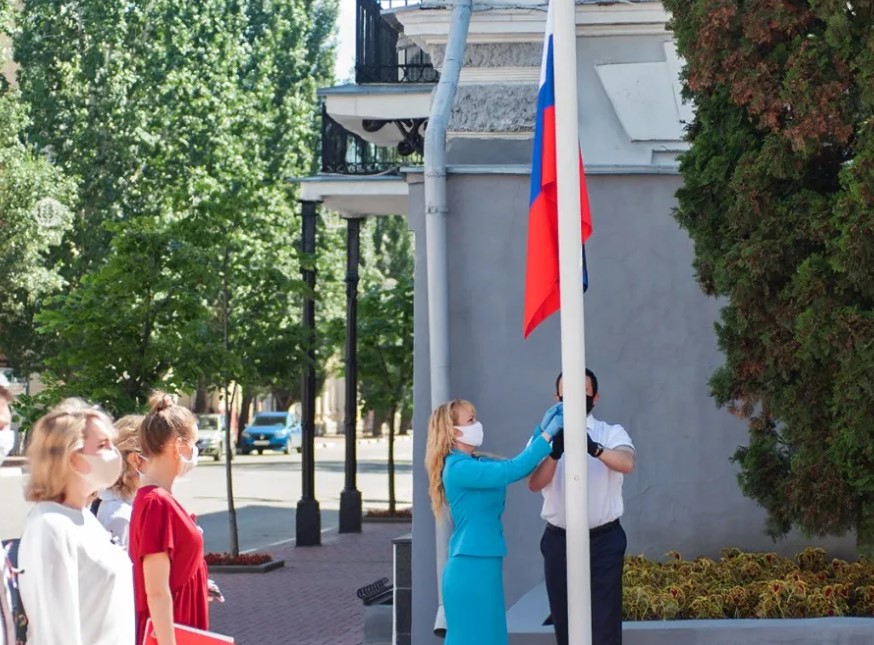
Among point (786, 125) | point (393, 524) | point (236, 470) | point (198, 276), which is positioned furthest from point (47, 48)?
point (786, 125)

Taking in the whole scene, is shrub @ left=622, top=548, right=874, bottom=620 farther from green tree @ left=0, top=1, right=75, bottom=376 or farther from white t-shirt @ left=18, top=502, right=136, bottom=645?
green tree @ left=0, top=1, right=75, bottom=376

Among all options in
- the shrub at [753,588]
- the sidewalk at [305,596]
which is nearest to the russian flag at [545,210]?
the shrub at [753,588]

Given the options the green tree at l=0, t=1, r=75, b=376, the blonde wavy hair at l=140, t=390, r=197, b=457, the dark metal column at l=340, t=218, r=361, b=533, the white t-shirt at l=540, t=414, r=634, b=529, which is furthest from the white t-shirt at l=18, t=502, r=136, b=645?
the green tree at l=0, t=1, r=75, b=376

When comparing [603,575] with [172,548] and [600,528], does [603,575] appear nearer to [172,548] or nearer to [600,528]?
[600,528]

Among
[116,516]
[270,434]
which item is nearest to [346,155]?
[116,516]

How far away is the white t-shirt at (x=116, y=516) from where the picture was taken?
247 inches

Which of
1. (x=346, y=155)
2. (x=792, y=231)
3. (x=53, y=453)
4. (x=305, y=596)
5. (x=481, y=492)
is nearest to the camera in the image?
(x=53, y=453)

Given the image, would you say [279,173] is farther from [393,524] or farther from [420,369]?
[420,369]

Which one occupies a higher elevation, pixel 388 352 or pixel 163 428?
pixel 388 352

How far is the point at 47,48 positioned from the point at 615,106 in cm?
3552

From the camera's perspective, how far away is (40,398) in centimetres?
1480

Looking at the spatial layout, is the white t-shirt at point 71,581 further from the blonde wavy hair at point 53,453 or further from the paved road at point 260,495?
the paved road at point 260,495

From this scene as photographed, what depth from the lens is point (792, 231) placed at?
7.65 meters

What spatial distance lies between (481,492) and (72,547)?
344 centimetres
